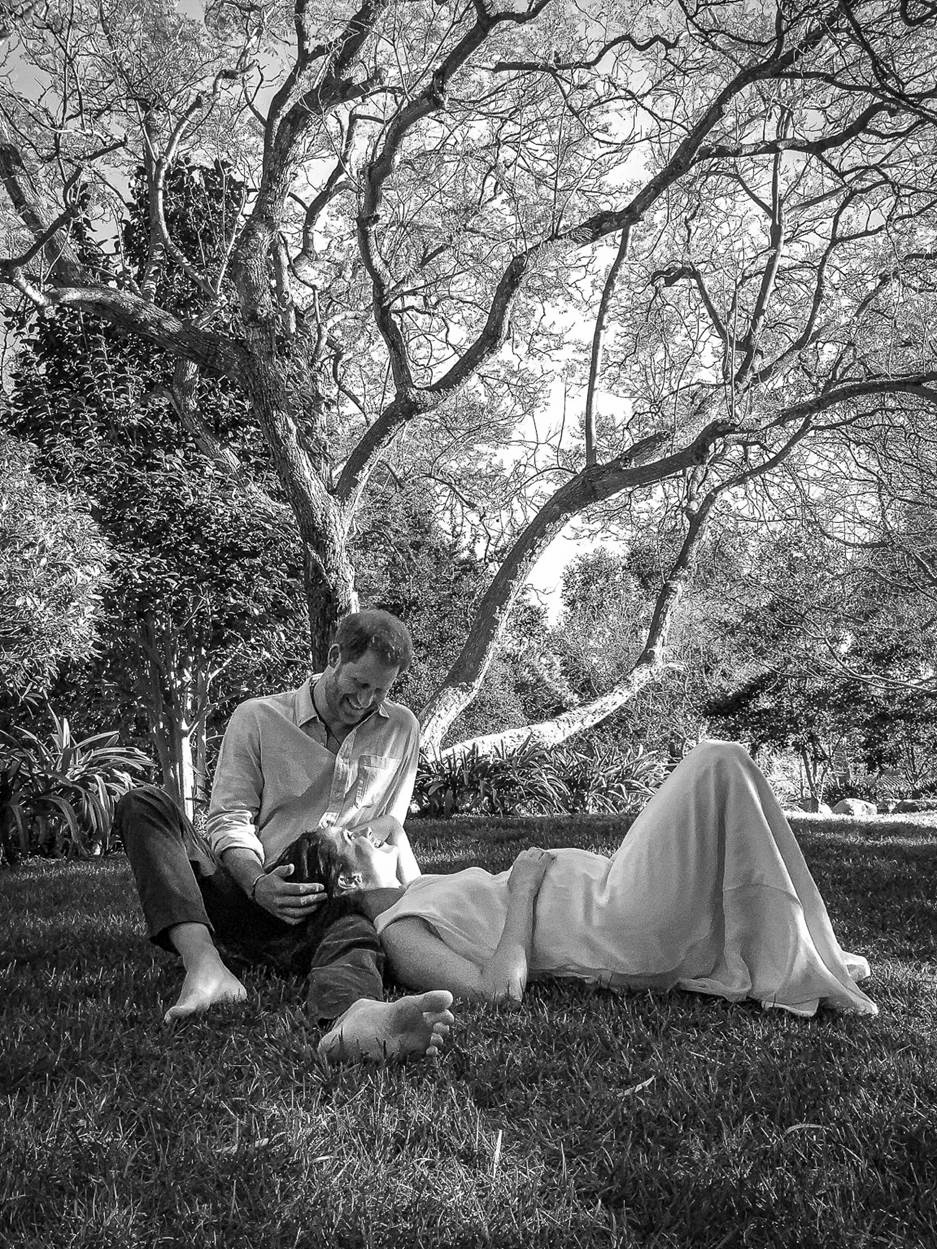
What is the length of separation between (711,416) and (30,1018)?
32.3 ft

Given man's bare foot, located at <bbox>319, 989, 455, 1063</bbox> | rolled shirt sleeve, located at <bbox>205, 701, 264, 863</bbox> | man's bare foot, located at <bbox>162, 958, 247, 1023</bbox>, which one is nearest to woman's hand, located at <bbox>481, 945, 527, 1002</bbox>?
man's bare foot, located at <bbox>319, 989, 455, 1063</bbox>

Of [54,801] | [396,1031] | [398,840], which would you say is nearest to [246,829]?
[398,840]

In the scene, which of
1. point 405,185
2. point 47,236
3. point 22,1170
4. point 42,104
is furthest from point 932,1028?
point 42,104

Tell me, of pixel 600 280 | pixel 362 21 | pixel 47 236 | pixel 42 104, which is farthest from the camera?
pixel 600 280

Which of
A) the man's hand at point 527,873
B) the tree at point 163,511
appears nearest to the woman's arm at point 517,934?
the man's hand at point 527,873

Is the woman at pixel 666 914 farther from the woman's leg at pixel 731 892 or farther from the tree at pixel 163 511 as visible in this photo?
the tree at pixel 163 511

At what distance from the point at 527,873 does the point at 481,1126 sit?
41.4 inches

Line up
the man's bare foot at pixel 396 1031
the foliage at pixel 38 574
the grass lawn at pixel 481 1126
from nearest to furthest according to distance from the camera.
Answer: the grass lawn at pixel 481 1126, the man's bare foot at pixel 396 1031, the foliage at pixel 38 574

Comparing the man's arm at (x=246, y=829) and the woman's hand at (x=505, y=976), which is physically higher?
the man's arm at (x=246, y=829)

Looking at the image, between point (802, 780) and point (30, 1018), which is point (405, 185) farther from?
point (802, 780)

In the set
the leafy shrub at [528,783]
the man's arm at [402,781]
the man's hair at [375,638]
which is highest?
the man's hair at [375,638]

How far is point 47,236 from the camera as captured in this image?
803cm

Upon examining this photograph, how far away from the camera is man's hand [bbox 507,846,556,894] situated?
2904mm

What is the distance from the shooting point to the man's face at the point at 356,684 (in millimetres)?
3041
